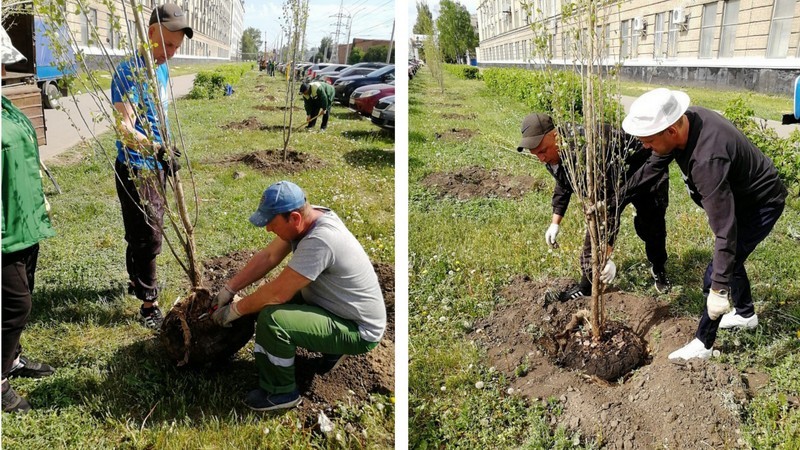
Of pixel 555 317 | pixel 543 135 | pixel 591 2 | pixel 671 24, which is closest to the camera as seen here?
pixel 591 2

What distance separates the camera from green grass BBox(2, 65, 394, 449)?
1831 millimetres

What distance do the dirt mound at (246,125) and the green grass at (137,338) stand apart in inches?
54.4

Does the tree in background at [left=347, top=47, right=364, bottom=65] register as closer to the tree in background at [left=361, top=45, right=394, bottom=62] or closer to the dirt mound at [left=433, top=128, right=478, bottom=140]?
the tree in background at [left=361, top=45, right=394, bottom=62]

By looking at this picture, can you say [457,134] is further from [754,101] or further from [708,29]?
→ [754,101]

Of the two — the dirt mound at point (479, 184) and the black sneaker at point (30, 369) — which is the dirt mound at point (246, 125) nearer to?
the dirt mound at point (479, 184)

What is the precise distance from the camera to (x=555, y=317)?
2492mm

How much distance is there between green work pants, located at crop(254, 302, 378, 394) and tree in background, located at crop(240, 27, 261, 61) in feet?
7.00

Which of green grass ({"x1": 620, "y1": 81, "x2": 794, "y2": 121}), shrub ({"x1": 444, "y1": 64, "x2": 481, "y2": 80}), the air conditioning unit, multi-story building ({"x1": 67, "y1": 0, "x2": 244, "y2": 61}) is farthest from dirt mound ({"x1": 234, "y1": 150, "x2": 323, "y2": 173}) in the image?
shrub ({"x1": 444, "y1": 64, "x2": 481, "y2": 80})

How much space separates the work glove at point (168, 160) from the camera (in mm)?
1992

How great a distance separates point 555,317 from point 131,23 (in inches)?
84.3

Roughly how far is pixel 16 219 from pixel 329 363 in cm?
124

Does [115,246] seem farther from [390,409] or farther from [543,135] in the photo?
[543,135]

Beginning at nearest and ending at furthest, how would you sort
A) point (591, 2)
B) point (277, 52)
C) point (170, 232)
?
point (591, 2) → point (170, 232) → point (277, 52)

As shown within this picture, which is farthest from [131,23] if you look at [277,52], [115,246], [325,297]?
[277,52]
